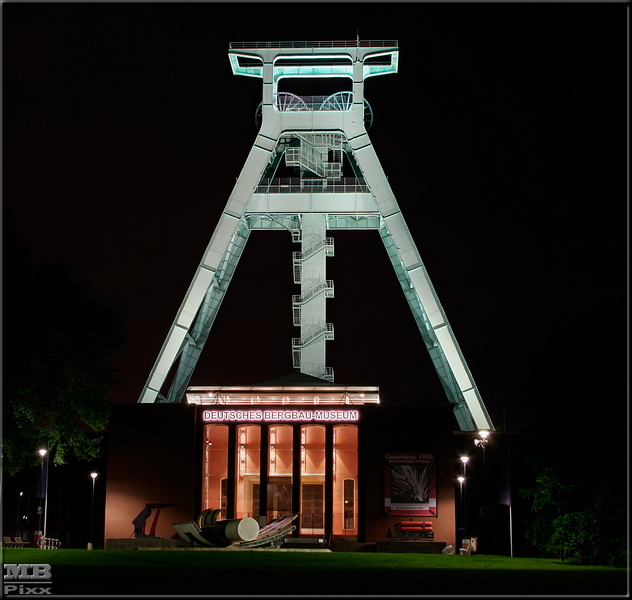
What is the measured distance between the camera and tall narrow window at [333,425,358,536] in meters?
44.9

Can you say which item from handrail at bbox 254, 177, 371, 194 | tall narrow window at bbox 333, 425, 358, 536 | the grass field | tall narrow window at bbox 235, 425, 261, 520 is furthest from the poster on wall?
handrail at bbox 254, 177, 371, 194

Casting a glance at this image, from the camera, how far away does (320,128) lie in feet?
169

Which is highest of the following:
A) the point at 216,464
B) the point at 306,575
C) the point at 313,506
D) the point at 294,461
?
the point at 294,461

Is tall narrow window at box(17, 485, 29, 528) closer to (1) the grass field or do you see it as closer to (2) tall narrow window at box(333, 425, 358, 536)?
(2) tall narrow window at box(333, 425, 358, 536)

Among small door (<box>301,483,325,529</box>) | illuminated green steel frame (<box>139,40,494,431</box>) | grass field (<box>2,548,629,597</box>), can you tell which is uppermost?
illuminated green steel frame (<box>139,40,494,431</box>)

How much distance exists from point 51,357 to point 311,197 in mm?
20254

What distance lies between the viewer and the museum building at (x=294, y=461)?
4162 cm

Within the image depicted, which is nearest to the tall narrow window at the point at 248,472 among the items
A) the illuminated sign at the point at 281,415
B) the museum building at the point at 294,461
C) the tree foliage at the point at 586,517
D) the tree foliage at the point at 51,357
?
the museum building at the point at 294,461

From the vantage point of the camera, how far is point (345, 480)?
47.0 m

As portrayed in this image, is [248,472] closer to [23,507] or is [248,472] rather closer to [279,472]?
[279,472]

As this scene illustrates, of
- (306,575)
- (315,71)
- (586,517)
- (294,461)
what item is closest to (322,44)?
(315,71)

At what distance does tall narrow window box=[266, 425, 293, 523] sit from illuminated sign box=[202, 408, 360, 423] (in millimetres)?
646

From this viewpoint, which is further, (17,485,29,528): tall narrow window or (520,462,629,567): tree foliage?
(17,485,29,528): tall narrow window

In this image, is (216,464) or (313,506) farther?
(216,464)
